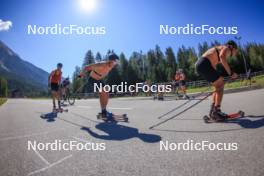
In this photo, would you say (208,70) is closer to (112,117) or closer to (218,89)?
(218,89)

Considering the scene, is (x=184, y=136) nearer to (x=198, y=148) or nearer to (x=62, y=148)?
(x=198, y=148)

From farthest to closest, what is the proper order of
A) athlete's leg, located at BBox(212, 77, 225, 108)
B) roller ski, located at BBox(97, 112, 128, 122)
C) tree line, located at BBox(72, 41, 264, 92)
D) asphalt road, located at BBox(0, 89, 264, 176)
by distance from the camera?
tree line, located at BBox(72, 41, 264, 92) < roller ski, located at BBox(97, 112, 128, 122) < athlete's leg, located at BBox(212, 77, 225, 108) < asphalt road, located at BBox(0, 89, 264, 176)

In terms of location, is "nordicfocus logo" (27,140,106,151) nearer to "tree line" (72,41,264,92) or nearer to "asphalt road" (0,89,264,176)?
"asphalt road" (0,89,264,176)

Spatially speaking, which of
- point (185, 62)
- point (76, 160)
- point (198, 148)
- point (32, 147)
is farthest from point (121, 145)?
point (185, 62)

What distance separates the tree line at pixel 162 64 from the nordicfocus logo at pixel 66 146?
59.6 meters

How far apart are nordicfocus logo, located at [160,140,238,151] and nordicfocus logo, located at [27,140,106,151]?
42.2 inches

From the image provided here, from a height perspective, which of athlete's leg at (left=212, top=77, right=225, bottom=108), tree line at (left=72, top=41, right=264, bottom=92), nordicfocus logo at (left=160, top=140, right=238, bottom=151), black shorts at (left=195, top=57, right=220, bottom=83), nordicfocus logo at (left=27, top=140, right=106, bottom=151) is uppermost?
tree line at (left=72, top=41, right=264, bottom=92)

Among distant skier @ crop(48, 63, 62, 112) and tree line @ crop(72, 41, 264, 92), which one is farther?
tree line @ crop(72, 41, 264, 92)

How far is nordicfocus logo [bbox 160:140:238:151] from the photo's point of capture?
3.50 meters

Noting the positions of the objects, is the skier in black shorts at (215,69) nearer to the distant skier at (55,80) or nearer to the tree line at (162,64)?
the distant skier at (55,80)

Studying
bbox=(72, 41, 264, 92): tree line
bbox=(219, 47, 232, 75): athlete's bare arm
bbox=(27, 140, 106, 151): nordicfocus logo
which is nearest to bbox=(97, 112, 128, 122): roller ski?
bbox=(27, 140, 106, 151): nordicfocus logo

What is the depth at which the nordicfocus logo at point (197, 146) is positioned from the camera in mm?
3498

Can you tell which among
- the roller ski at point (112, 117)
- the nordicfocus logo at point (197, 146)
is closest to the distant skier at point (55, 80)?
the roller ski at point (112, 117)

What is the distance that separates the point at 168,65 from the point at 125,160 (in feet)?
299
